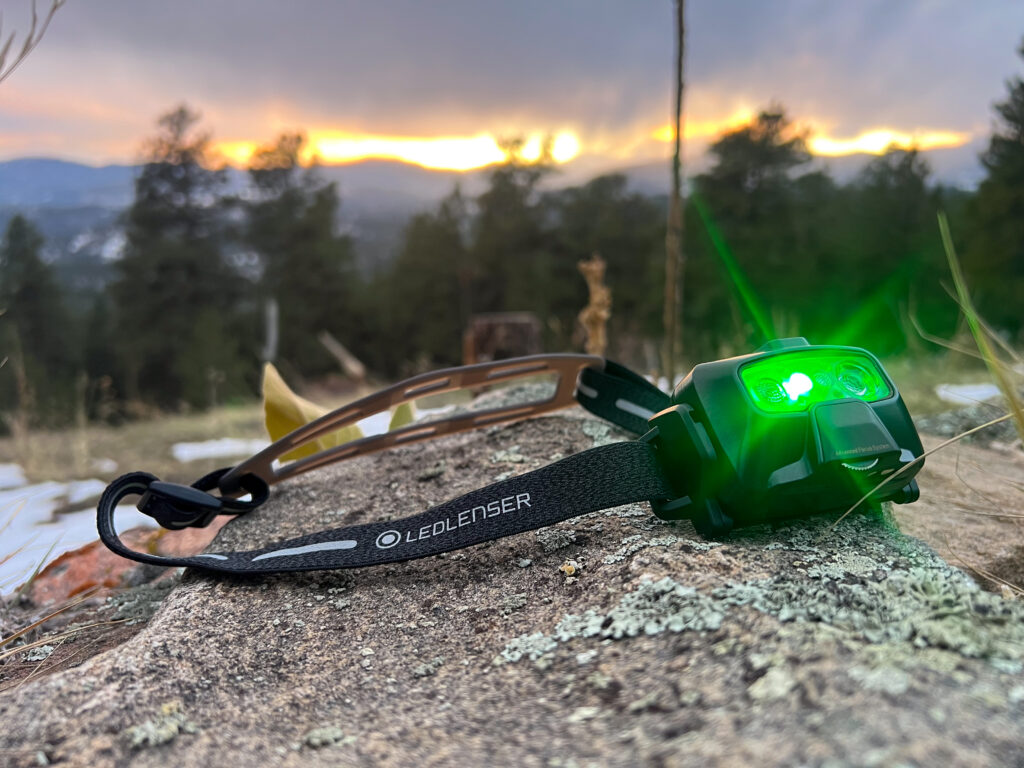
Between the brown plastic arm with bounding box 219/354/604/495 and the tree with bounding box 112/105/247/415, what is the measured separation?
2690cm

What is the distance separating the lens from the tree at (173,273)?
27.5 meters

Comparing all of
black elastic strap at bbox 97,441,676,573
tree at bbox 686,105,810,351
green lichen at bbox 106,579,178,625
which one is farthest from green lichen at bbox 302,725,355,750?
tree at bbox 686,105,810,351

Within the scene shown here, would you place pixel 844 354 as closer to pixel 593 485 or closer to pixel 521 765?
pixel 593 485

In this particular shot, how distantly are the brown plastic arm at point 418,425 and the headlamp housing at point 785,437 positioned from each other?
63 centimetres

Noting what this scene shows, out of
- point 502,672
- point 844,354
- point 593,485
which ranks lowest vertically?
point 502,672

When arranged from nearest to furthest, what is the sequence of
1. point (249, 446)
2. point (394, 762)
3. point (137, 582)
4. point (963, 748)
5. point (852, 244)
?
point (963, 748), point (394, 762), point (137, 582), point (249, 446), point (852, 244)

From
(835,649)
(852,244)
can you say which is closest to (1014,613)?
(835,649)

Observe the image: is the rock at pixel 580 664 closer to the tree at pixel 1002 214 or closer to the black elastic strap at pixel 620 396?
the black elastic strap at pixel 620 396

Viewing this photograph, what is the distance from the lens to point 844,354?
102 centimetres

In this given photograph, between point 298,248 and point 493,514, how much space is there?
114ft

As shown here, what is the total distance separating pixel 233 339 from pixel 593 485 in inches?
1180

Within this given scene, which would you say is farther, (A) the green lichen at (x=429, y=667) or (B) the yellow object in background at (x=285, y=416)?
(B) the yellow object in background at (x=285, y=416)

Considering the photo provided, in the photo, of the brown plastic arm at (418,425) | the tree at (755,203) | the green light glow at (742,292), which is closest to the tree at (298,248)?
the tree at (755,203)

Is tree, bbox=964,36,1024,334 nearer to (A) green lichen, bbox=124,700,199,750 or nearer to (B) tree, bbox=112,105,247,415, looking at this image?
(A) green lichen, bbox=124,700,199,750
